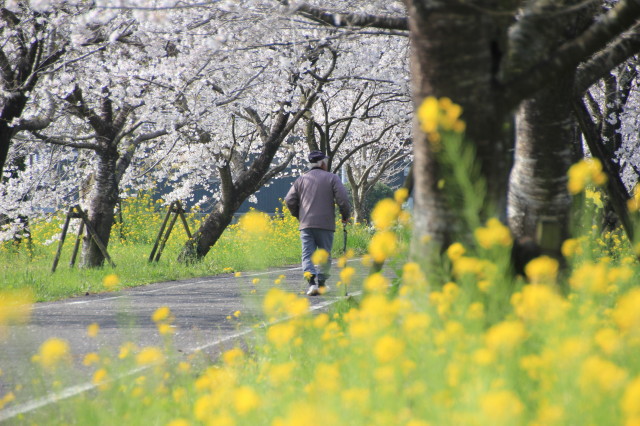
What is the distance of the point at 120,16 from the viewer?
12.4 m

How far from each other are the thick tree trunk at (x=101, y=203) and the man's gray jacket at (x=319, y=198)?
5239 millimetres

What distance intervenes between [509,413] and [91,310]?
8.00 metres

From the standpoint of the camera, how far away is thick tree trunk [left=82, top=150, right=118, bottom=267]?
14531 millimetres

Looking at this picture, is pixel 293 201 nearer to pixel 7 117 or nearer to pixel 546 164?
pixel 7 117

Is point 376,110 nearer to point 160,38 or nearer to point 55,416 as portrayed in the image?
point 160,38

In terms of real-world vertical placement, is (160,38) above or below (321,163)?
above

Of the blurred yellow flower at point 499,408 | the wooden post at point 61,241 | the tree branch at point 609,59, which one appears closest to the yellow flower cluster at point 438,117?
Result: the blurred yellow flower at point 499,408

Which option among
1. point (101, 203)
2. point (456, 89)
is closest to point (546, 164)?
point (456, 89)

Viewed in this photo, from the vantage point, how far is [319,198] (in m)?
10.5

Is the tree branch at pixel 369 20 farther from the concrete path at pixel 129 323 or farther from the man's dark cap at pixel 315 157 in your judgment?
the man's dark cap at pixel 315 157

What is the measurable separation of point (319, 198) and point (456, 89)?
6.24 m

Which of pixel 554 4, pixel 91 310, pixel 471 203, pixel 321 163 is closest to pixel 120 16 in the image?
pixel 321 163

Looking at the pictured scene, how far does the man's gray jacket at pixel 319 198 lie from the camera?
1049 centimetres

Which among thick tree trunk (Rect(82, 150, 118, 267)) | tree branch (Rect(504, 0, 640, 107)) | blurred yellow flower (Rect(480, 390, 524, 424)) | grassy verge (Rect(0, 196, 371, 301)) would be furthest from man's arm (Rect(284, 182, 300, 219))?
blurred yellow flower (Rect(480, 390, 524, 424))
